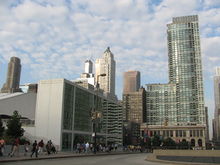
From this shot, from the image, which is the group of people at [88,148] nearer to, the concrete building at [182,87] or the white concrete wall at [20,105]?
the white concrete wall at [20,105]

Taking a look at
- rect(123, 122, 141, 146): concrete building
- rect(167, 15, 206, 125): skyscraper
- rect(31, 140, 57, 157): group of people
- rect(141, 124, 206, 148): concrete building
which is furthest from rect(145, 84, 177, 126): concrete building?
rect(31, 140, 57, 157): group of people

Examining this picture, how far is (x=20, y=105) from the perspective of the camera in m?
74.4

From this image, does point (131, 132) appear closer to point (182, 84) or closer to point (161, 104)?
point (161, 104)

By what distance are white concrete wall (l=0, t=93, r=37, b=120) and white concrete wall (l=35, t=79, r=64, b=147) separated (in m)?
14.6

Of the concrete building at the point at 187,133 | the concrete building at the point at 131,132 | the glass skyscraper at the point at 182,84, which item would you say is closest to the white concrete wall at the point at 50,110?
the concrete building at the point at 131,132

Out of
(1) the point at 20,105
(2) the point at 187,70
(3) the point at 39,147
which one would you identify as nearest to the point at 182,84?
(2) the point at 187,70

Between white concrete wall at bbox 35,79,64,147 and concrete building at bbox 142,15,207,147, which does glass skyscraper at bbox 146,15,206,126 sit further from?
white concrete wall at bbox 35,79,64,147

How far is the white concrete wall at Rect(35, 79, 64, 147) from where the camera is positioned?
193 ft

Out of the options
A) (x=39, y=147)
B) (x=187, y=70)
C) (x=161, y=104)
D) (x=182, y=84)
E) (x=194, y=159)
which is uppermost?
(x=187, y=70)

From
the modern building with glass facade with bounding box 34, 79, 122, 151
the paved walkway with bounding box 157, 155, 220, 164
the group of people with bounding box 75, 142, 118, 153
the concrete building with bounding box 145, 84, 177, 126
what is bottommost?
the group of people with bounding box 75, 142, 118, 153

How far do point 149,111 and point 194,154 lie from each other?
164239mm

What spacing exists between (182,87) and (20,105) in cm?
12133

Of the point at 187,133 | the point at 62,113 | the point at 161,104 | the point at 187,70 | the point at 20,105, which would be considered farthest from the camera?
the point at 161,104

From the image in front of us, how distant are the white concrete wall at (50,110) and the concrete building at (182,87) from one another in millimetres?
116365
